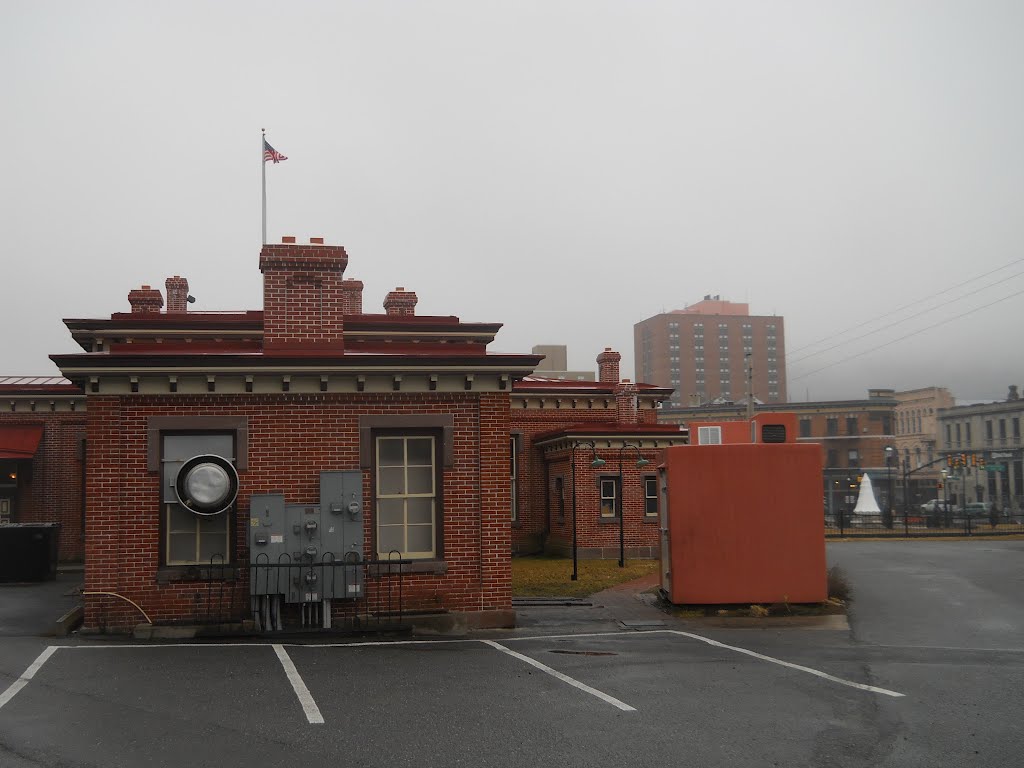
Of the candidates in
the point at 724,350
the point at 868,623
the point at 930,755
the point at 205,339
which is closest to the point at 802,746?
the point at 930,755

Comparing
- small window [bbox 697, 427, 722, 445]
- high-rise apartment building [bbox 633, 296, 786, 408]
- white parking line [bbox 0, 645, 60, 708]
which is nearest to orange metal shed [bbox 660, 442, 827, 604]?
small window [bbox 697, 427, 722, 445]

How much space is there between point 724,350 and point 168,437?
161m

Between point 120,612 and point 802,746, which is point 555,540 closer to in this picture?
point 120,612

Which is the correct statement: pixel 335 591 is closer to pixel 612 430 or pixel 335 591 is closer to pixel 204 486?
pixel 204 486

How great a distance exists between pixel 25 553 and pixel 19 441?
6.84 m

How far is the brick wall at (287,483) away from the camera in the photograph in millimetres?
13922

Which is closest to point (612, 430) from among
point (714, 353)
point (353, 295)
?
point (353, 295)

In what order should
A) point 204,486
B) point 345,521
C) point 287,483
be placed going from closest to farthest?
point 204,486, point 345,521, point 287,483

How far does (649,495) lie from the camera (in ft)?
100

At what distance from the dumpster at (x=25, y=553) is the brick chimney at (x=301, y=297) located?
10.3m

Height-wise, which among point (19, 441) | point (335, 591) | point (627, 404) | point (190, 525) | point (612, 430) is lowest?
point (335, 591)

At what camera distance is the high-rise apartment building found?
167 metres

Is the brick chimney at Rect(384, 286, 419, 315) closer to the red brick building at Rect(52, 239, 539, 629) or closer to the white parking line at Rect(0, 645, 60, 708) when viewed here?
the red brick building at Rect(52, 239, 539, 629)

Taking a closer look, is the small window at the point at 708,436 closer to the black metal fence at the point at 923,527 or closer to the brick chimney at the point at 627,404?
the brick chimney at the point at 627,404
